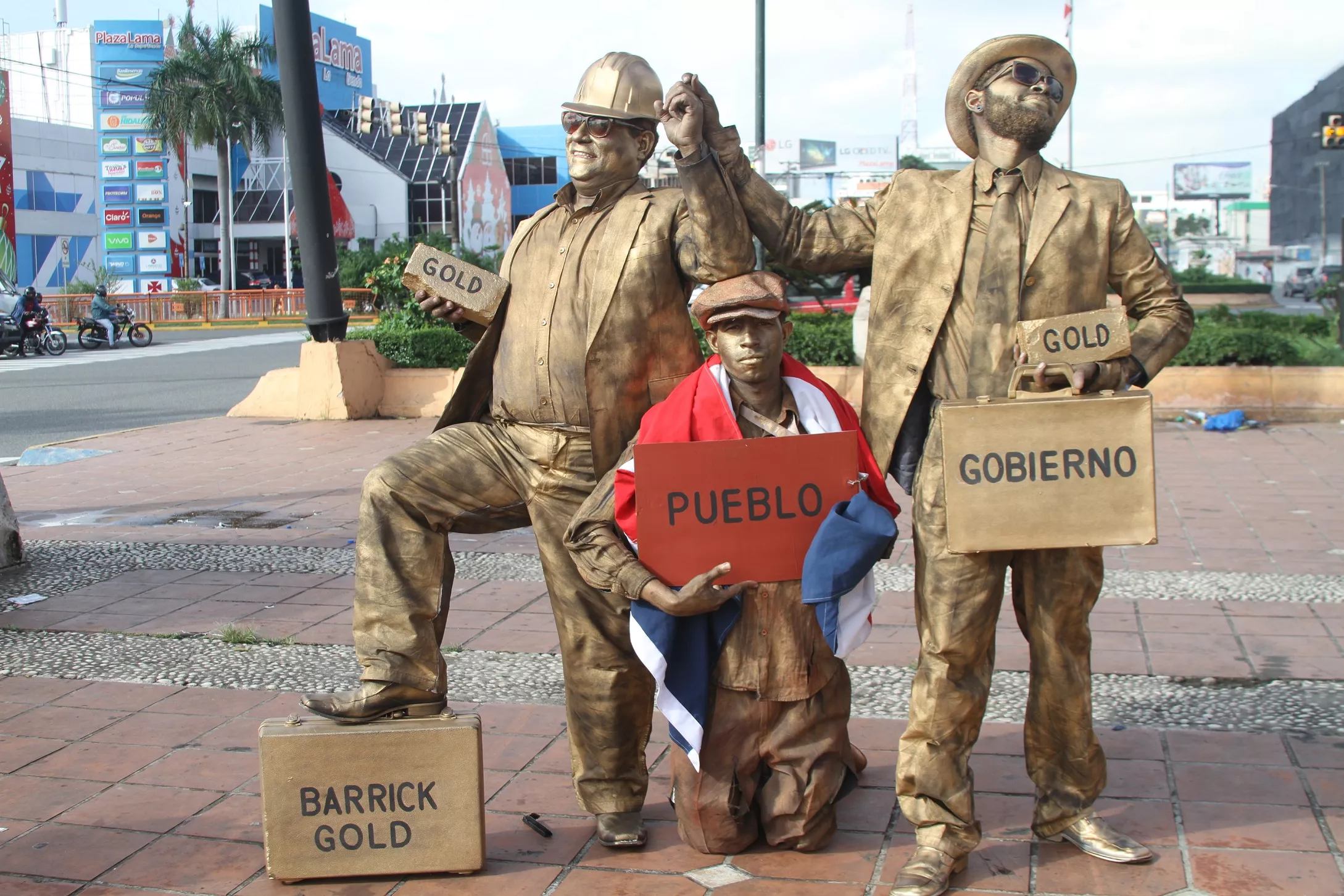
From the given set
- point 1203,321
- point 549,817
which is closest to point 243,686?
point 549,817

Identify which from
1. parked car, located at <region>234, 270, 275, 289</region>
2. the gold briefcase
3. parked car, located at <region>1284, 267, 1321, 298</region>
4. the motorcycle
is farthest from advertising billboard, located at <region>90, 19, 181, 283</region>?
the gold briefcase

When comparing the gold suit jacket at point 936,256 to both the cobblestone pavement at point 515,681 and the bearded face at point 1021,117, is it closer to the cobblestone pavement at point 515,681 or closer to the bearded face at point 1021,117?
the bearded face at point 1021,117

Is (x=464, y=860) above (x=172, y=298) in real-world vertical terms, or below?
below

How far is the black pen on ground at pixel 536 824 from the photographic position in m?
3.54

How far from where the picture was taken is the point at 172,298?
38.2m

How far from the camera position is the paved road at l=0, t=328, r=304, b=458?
13.5m

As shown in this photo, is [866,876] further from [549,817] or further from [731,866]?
[549,817]

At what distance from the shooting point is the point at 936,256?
3236 mm

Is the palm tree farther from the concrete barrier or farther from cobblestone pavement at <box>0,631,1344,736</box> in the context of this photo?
cobblestone pavement at <box>0,631,1344,736</box>

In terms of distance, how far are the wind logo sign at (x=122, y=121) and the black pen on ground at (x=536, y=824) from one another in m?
51.4

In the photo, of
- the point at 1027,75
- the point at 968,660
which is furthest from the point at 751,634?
the point at 1027,75

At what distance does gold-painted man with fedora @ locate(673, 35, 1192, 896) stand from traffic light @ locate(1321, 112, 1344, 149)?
22342mm

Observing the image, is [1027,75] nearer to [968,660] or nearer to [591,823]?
[968,660]

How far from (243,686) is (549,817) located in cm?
175
